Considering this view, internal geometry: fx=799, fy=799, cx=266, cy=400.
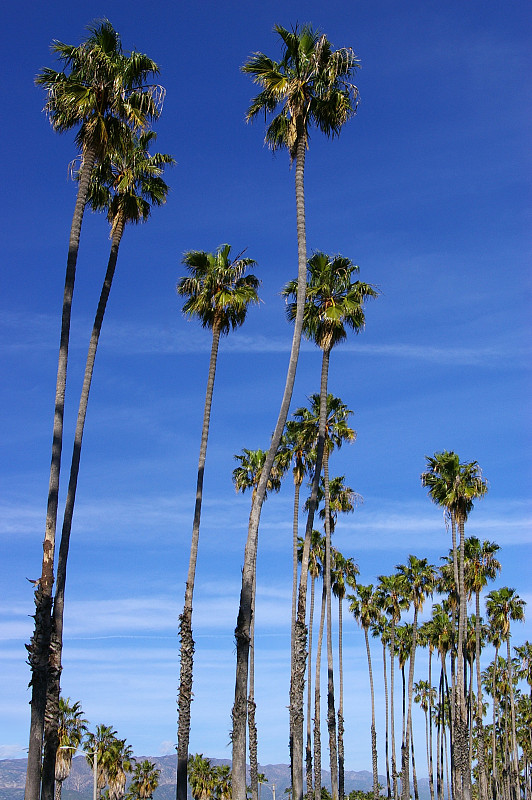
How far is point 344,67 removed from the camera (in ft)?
73.3

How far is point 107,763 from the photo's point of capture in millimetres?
59094

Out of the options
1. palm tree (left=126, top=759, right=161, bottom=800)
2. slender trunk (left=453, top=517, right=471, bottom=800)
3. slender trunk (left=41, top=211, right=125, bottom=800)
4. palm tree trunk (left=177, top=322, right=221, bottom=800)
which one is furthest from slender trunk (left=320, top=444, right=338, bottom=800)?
palm tree (left=126, top=759, right=161, bottom=800)

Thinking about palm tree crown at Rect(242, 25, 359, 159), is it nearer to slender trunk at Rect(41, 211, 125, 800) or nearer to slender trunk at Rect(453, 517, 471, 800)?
slender trunk at Rect(41, 211, 125, 800)

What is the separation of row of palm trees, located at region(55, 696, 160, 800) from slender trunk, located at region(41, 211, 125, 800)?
3380cm

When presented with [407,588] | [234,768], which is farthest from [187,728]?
[407,588]

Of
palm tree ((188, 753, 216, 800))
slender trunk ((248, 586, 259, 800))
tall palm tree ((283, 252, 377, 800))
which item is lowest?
palm tree ((188, 753, 216, 800))

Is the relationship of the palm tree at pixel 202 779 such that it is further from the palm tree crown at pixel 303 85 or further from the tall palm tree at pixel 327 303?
the palm tree crown at pixel 303 85

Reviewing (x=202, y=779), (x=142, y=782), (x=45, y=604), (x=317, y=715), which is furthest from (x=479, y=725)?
(x=45, y=604)

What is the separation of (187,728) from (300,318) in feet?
49.4

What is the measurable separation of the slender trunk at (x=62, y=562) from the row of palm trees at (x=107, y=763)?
1331 inches

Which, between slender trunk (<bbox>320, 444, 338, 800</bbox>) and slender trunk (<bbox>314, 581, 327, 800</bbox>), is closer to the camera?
slender trunk (<bbox>320, 444, 338, 800</bbox>)

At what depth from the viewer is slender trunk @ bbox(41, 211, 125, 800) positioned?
19.1 metres

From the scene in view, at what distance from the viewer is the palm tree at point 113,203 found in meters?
21.8

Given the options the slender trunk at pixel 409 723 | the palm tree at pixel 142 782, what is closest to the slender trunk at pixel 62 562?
the palm tree at pixel 142 782
